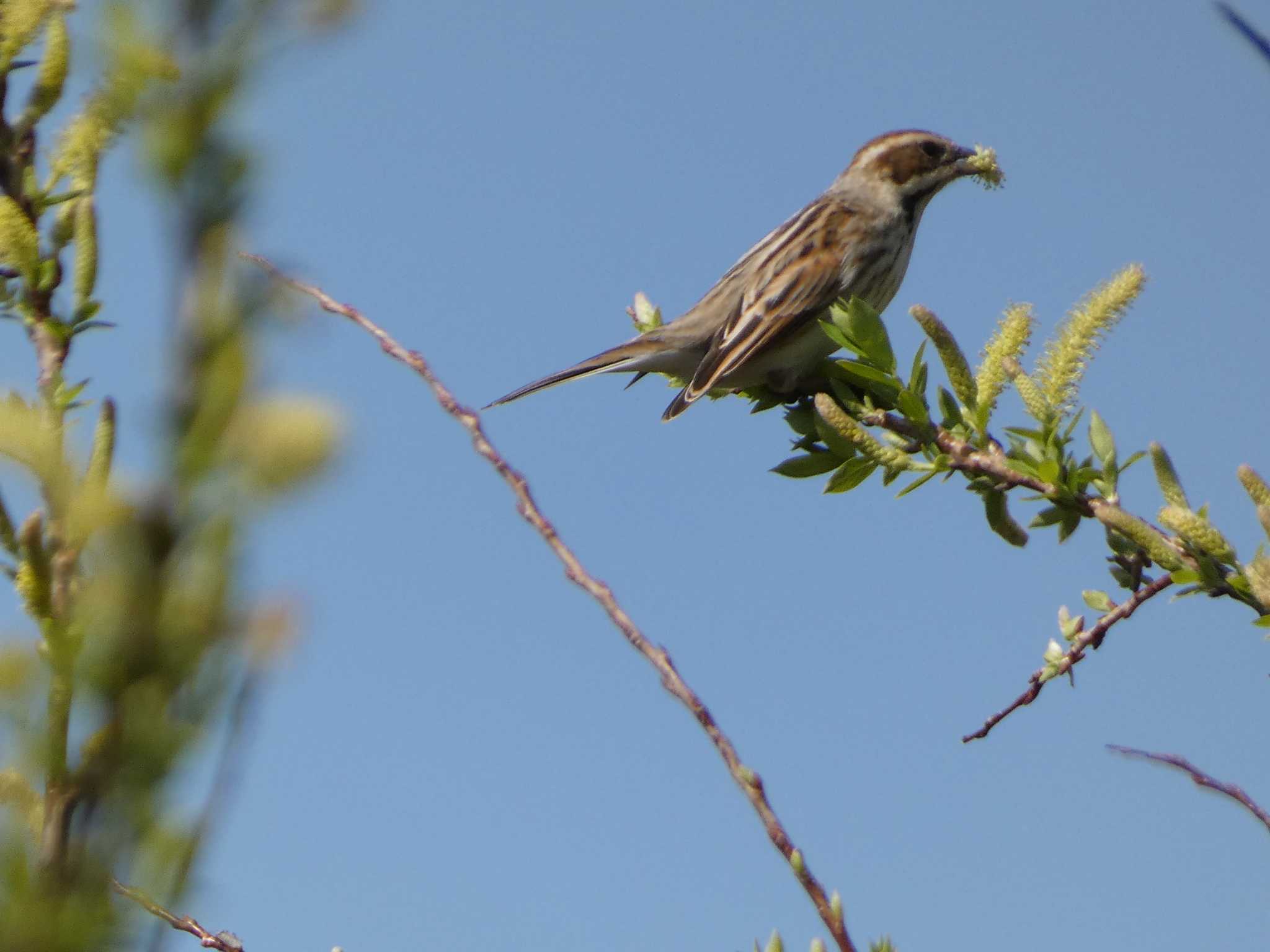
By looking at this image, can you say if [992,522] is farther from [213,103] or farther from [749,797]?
[213,103]

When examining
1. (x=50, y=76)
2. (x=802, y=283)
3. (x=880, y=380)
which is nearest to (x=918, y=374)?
(x=880, y=380)

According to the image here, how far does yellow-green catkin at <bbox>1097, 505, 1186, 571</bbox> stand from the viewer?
302 cm

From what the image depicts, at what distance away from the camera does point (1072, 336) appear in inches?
134

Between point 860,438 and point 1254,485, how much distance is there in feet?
3.39

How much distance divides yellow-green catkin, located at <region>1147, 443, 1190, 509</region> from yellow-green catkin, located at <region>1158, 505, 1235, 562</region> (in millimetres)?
105

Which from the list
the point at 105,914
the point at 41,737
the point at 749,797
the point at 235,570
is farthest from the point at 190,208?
the point at 749,797

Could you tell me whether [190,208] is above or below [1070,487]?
below

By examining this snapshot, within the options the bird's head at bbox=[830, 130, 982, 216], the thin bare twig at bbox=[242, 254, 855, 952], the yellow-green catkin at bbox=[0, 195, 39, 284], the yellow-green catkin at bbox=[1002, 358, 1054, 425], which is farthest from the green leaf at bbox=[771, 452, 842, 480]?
the bird's head at bbox=[830, 130, 982, 216]

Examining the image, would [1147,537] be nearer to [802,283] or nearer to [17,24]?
Answer: [17,24]

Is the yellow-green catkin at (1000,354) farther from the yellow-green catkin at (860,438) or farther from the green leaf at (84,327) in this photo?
the green leaf at (84,327)

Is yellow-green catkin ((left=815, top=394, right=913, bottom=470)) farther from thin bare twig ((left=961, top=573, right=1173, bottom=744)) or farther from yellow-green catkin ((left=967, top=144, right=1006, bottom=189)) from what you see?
yellow-green catkin ((left=967, top=144, right=1006, bottom=189))

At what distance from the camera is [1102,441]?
3.42 metres

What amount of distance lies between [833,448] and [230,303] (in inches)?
105

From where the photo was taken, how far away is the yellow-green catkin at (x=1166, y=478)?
304cm
